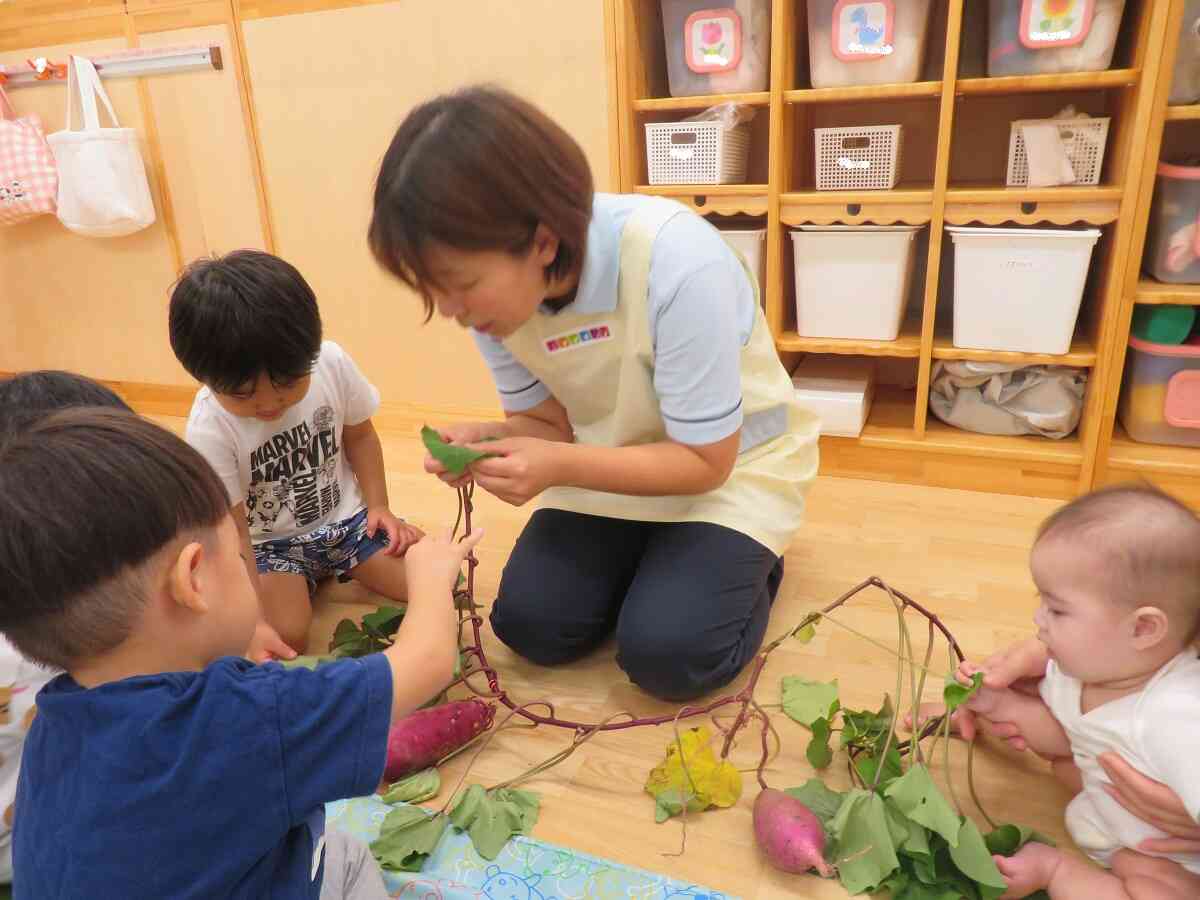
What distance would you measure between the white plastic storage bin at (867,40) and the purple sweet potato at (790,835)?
3.98 feet

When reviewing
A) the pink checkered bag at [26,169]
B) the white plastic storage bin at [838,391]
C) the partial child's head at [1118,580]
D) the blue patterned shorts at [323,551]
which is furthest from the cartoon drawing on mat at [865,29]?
the pink checkered bag at [26,169]

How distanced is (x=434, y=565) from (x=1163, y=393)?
4.42 ft

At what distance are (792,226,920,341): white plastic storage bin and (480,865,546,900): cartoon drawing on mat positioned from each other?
3.80ft

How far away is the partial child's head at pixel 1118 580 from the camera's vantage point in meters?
0.74

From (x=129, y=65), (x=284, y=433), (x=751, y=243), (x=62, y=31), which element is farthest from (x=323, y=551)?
(x=62, y=31)

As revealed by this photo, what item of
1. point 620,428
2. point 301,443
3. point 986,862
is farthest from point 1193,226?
point 301,443

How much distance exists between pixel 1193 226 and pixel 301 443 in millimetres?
1413

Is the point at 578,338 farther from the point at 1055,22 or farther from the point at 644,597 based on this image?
the point at 1055,22

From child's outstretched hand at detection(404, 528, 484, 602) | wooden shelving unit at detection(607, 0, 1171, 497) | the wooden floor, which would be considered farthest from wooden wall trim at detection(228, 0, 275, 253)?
child's outstretched hand at detection(404, 528, 484, 602)

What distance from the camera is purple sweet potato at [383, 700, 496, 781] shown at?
98cm

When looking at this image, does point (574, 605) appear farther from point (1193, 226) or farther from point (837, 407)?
point (1193, 226)

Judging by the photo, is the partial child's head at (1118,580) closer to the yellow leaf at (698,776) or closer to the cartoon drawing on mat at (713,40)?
the yellow leaf at (698,776)

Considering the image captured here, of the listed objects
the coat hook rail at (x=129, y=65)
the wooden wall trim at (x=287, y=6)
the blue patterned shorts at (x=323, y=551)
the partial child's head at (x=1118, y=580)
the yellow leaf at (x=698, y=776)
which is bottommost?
the yellow leaf at (x=698, y=776)

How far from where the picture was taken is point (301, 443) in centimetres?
124
